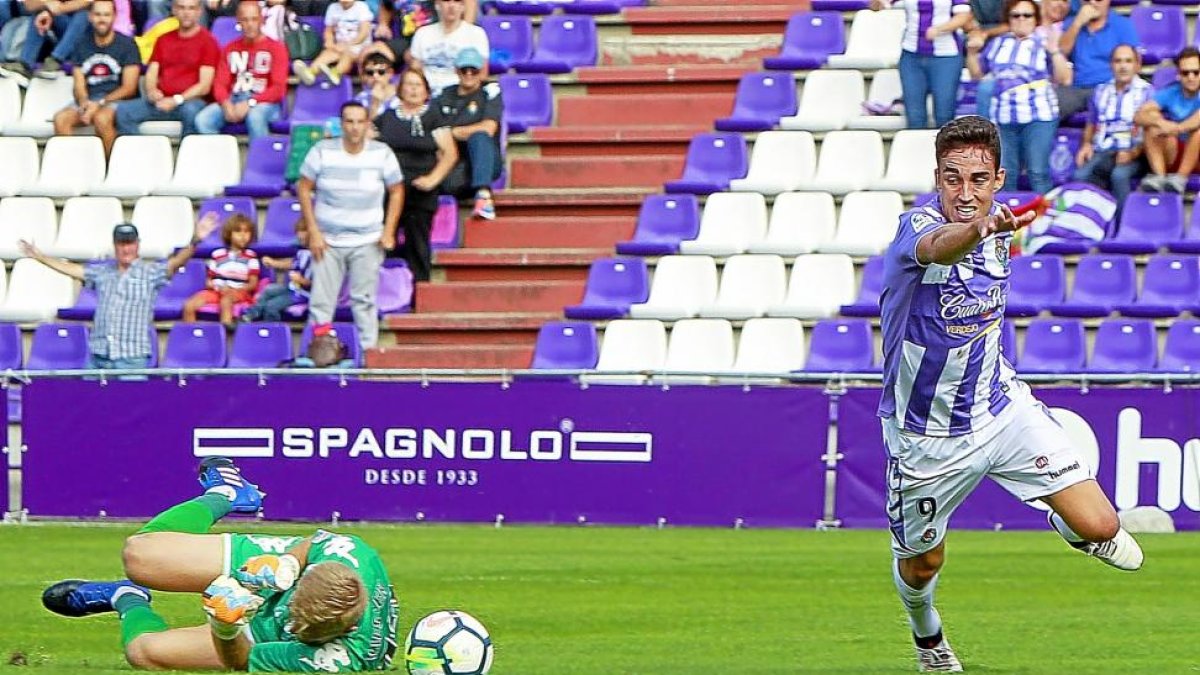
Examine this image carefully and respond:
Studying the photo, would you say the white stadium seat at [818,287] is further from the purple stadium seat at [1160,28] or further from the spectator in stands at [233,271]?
the spectator in stands at [233,271]

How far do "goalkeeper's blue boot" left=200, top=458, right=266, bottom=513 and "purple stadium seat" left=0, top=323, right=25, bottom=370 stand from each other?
34.8ft

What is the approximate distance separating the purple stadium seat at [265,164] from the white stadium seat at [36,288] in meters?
1.80

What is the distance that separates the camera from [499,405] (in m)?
16.6

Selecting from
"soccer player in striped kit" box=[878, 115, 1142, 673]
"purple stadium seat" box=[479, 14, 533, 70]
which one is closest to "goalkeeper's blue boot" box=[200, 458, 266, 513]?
"soccer player in striped kit" box=[878, 115, 1142, 673]

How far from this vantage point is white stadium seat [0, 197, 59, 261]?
21.1 metres

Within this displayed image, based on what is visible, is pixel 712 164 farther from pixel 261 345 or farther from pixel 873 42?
pixel 261 345

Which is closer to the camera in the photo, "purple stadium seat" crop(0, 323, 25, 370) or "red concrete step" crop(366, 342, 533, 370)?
"red concrete step" crop(366, 342, 533, 370)

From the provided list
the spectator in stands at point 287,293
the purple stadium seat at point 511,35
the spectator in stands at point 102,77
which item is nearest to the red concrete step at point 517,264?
the spectator in stands at point 287,293

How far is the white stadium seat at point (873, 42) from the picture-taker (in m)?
20.6

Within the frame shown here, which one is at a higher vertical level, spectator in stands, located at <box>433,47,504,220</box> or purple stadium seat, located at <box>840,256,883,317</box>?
spectator in stands, located at <box>433,47,504,220</box>

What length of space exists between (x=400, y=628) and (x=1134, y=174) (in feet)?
32.6

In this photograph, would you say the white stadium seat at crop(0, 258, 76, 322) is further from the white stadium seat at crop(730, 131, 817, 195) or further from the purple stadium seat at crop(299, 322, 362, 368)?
the white stadium seat at crop(730, 131, 817, 195)

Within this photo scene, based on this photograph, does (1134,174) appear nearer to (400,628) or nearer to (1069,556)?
(1069,556)

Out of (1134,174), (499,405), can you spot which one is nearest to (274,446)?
(499,405)
